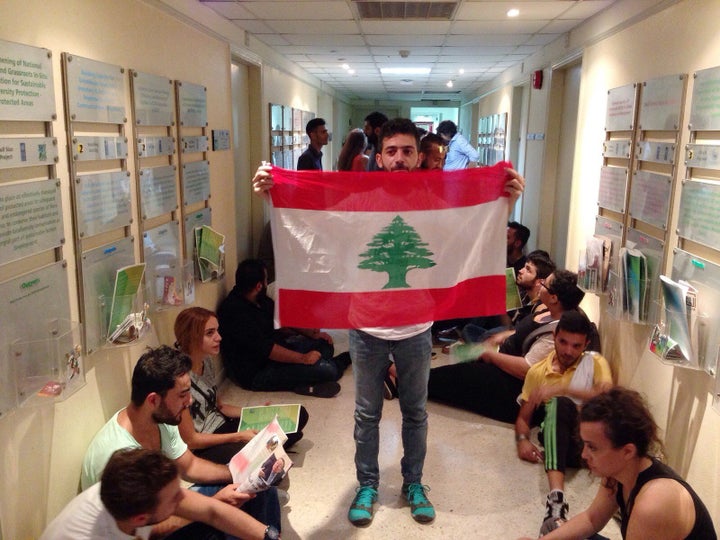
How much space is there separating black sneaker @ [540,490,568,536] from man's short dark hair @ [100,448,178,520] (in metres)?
1.58

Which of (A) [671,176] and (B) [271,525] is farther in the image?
(A) [671,176]

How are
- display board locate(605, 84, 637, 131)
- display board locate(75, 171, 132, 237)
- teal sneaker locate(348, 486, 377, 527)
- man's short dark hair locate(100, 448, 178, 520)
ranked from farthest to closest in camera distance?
display board locate(605, 84, 637, 131) → teal sneaker locate(348, 486, 377, 527) → display board locate(75, 171, 132, 237) → man's short dark hair locate(100, 448, 178, 520)

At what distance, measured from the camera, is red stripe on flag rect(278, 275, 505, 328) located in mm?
2479

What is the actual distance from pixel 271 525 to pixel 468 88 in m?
10.2

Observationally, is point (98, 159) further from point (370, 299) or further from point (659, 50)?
point (659, 50)

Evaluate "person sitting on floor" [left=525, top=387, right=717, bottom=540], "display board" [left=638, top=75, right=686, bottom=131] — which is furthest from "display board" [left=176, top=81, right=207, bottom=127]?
"person sitting on floor" [left=525, top=387, right=717, bottom=540]

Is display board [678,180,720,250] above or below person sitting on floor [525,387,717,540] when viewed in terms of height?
above

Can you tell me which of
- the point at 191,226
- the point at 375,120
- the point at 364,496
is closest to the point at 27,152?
the point at 191,226

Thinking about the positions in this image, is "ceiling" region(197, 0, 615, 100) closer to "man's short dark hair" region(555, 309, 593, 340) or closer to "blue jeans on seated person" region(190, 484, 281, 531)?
"man's short dark hair" region(555, 309, 593, 340)

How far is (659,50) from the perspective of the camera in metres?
3.14

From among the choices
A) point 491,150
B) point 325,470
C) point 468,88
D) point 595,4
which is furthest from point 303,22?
point 468,88

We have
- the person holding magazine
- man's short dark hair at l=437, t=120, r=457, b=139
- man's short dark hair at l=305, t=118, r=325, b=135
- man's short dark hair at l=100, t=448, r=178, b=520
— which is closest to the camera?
man's short dark hair at l=100, t=448, r=178, b=520

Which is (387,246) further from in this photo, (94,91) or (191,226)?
(191,226)

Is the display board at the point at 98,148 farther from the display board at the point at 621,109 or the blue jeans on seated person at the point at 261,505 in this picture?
the display board at the point at 621,109
